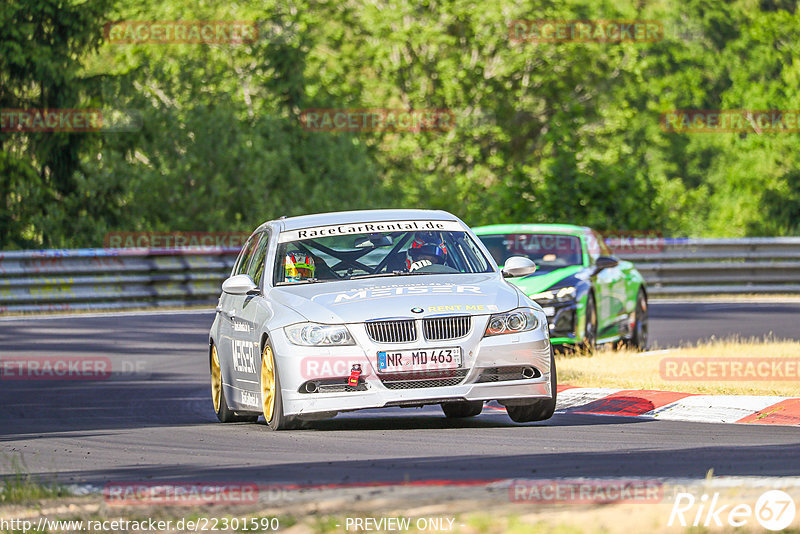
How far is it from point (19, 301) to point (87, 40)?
10108 mm

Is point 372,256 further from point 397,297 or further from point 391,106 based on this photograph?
point 391,106

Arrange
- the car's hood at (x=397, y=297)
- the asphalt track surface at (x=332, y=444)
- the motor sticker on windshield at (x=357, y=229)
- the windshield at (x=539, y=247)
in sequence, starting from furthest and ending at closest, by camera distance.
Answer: the windshield at (x=539, y=247), the motor sticker on windshield at (x=357, y=229), the car's hood at (x=397, y=297), the asphalt track surface at (x=332, y=444)

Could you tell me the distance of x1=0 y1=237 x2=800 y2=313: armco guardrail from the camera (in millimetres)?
24438

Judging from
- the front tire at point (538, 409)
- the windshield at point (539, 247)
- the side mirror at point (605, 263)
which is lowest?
the front tire at point (538, 409)

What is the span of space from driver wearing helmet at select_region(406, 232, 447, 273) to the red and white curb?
1.70 metres

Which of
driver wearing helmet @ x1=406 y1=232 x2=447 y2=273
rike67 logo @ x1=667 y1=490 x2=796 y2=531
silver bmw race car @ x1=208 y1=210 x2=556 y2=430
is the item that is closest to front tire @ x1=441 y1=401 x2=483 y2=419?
silver bmw race car @ x1=208 y1=210 x2=556 y2=430

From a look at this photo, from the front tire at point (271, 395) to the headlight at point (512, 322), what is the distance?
57.4 inches

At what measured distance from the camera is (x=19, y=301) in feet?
79.3

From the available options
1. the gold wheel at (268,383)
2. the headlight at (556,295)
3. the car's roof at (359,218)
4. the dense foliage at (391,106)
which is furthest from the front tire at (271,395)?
the dense foliage at (391,106)

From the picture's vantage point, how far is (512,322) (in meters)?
10.2

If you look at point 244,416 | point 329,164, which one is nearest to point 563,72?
point 329,164

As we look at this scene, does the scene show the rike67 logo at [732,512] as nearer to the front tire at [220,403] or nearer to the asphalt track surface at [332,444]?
the asphalt track surface at [332,444]

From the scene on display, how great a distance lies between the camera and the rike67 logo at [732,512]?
5.89 metres

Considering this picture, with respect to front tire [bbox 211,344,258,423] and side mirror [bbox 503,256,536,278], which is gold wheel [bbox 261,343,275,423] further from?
side mirror [bbox 503,256,536,278]
